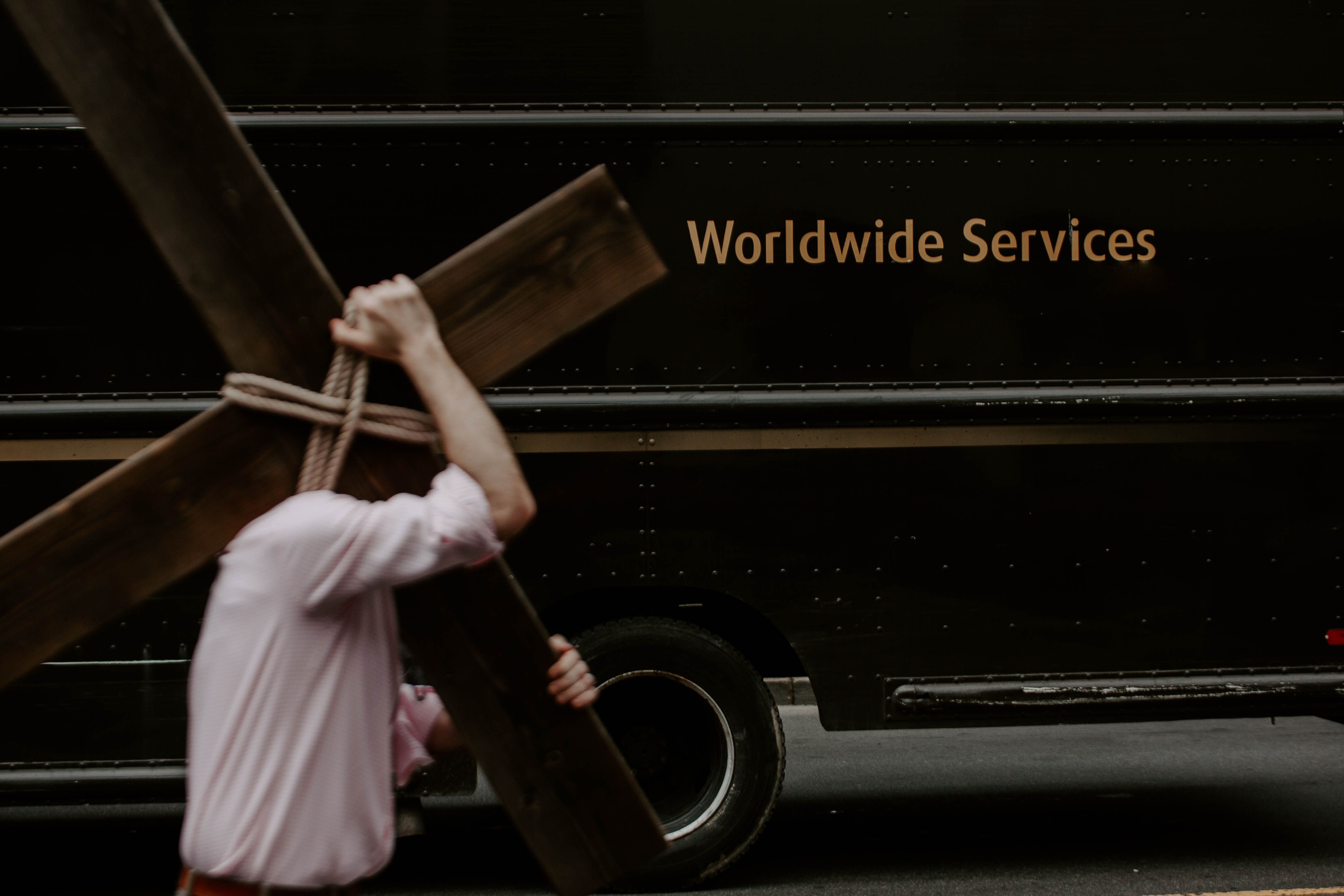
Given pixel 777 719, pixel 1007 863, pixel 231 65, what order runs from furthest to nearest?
1. pixel 1007 863
2. pixel 777 719
3. pixel 231 65

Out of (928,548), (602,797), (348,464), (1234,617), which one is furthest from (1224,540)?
(348,464)

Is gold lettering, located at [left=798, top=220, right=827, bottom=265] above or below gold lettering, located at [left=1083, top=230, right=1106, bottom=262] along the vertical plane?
above

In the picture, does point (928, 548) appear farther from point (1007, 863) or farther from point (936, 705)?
point (1007, 863)

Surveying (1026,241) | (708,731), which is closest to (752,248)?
(1026,241)

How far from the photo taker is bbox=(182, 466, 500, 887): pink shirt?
144 cm

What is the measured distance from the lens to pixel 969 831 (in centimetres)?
543

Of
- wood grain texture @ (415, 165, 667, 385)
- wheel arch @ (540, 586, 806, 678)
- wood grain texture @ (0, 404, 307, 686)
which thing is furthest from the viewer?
wheel arch @ (540, 586, 806, 678)

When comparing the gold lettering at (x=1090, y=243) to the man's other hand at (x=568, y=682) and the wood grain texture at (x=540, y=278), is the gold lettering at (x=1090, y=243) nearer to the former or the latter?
the wood grain texture at (x=540, y=278)

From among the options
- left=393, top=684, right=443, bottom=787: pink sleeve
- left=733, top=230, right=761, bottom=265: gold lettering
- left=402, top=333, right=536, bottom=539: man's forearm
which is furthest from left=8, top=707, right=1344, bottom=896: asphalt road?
left=402, top=333, right=536, bottom=539: man's forearm

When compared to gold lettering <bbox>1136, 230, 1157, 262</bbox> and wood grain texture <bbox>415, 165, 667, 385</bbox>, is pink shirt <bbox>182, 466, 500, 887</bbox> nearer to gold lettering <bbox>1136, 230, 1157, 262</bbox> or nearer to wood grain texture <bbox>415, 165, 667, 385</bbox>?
wood grain texture <bbox>415, 165, 667, 385</bbox>

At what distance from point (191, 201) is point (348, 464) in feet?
1.24

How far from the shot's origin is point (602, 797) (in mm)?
1602

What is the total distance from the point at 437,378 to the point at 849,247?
10.1 feet

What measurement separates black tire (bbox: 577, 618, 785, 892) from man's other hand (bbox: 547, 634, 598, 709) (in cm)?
277
